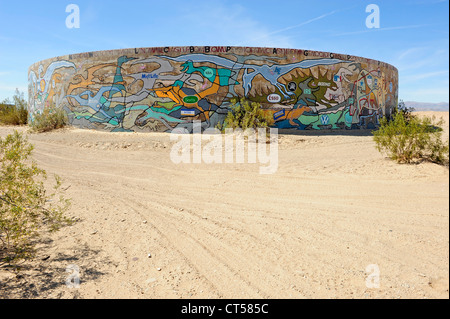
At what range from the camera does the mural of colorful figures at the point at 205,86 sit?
14.4m

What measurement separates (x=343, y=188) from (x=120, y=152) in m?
7.71

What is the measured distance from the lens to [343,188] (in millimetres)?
6215

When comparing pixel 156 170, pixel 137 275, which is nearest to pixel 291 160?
pixel 156 170

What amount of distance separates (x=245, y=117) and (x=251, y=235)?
9228mm

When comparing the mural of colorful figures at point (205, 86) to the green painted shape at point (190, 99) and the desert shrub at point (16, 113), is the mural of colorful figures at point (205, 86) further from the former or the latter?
the desert shrub at point (16, 113)

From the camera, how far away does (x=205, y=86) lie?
14.4 m

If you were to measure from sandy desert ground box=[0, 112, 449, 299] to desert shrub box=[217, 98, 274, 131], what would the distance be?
489cm

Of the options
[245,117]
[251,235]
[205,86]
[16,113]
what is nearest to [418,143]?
[251,235]

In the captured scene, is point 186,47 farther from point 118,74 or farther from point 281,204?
point 281,204

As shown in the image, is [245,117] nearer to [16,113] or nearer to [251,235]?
[251,235]

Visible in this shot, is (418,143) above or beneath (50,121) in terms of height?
beneath

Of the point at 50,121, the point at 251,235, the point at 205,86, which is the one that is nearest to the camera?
the point at 251,235

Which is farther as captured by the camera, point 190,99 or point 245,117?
point 190,99

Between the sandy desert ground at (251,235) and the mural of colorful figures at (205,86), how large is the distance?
6884 millimetres
